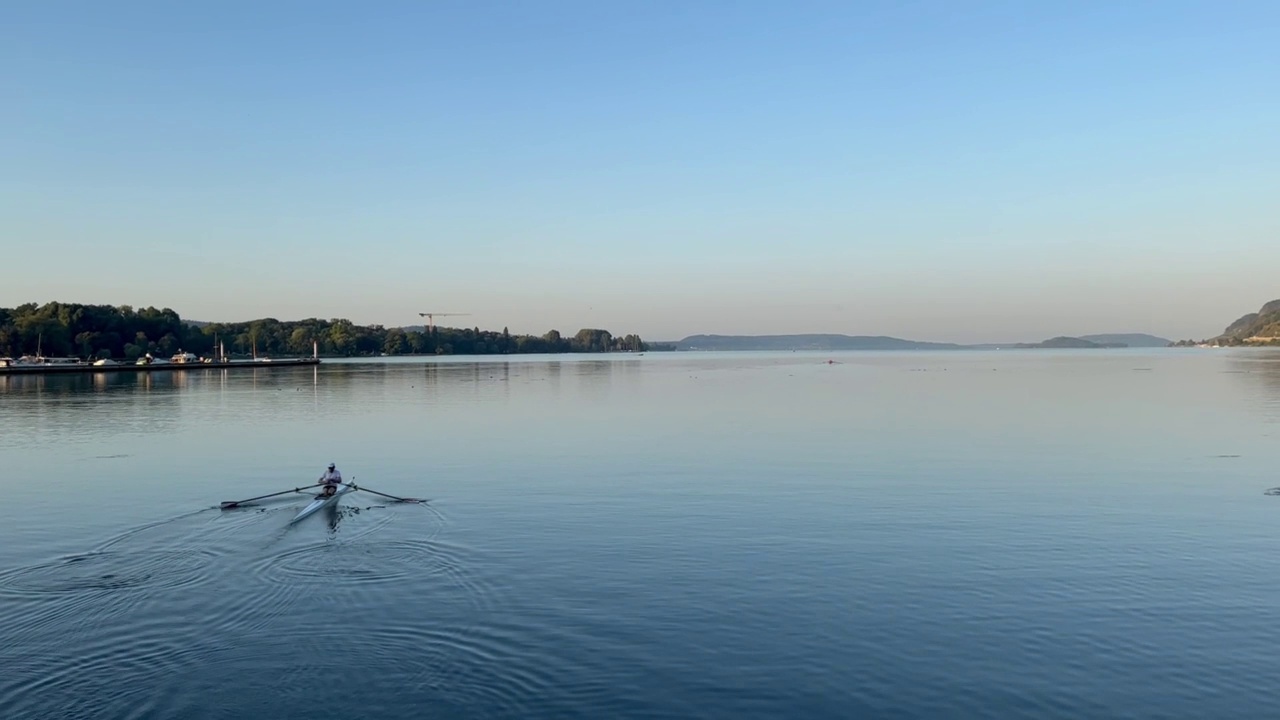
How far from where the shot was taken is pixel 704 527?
21031mm

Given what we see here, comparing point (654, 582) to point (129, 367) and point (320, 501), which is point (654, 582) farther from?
point (129, 367)

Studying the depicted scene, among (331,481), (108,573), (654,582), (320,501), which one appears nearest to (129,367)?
(331,481)

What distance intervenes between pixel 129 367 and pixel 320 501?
5449 inches

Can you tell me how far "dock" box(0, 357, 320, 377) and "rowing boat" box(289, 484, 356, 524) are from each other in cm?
12102

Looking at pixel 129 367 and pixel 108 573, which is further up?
Answer: pixel 129 367

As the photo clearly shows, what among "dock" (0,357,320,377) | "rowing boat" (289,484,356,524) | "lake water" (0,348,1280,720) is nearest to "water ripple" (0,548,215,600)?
"lake water" (0,348,1280,720)

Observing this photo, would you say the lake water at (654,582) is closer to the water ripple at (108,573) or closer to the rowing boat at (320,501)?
the water ripple at (108,573)

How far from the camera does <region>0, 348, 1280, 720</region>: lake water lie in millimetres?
11258

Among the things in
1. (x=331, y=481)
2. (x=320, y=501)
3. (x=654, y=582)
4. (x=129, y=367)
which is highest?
(x=129, y=367)

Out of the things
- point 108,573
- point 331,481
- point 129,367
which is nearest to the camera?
point 108,573

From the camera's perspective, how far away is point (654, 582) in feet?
53.1

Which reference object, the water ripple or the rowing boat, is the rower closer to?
the rowing boat

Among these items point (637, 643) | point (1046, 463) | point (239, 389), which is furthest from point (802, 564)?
point (239, 389)

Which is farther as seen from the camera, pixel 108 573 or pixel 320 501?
pixel 320 501
